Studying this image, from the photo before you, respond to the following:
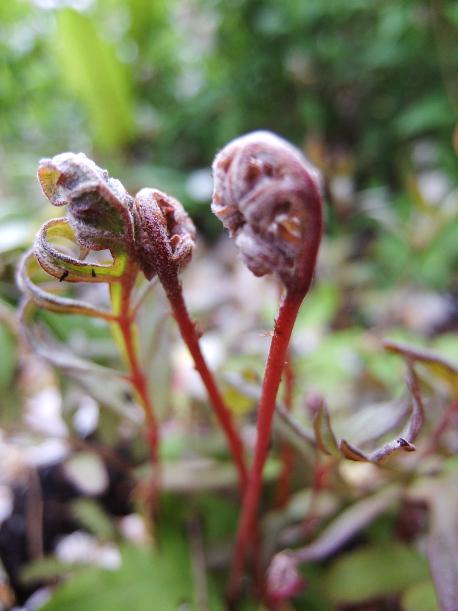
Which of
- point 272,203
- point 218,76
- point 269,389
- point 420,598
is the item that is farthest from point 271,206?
point 218,76

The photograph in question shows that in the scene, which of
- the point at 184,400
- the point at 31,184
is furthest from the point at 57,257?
the point at 31,184

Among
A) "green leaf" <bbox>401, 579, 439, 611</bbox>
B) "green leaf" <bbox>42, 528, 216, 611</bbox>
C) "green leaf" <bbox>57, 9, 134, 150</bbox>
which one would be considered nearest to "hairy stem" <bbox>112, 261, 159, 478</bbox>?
"green leaf" <bbox>42, 528, 216, 611</bbox>

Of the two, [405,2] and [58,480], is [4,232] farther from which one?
[405,2]

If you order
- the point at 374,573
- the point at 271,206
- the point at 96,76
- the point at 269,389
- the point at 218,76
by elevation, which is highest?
the point at 96,76

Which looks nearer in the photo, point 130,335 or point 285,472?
point 130,335

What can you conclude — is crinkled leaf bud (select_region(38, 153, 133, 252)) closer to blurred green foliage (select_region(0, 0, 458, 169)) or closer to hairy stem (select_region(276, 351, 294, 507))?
hairy stem (select_region(276, 351, 294, 507))

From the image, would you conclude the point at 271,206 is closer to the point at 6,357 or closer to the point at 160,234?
the point at 160,234
